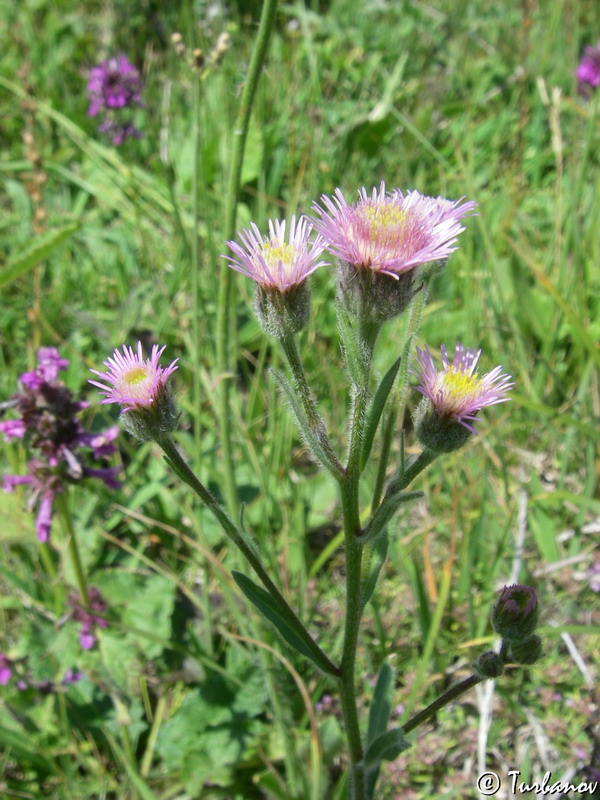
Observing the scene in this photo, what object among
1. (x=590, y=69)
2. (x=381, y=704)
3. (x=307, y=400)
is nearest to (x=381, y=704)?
(x=381, y=704)

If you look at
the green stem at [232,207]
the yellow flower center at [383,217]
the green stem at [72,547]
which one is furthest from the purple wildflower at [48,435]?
the yellow flower center at [383,217]

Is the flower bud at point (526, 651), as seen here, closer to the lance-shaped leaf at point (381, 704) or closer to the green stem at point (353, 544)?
the green stem at point (353, 544)

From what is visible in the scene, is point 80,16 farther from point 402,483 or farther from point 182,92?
point 402,483

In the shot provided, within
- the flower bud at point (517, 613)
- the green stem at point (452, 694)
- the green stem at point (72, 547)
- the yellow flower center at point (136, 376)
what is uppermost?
the green stem at point (72, 547)

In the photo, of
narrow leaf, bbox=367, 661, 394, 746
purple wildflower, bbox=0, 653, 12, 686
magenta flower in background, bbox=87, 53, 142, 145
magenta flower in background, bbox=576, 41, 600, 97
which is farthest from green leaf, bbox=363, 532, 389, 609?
magenta flower in background, bbox=576, 41, 600, 97

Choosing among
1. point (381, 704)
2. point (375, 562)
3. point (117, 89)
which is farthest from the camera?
point (117, 89)

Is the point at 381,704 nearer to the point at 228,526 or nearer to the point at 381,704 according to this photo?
the point at 381,704

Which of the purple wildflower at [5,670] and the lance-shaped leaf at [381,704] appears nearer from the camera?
the lance-shaped leaf at [381,704]
